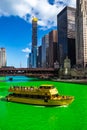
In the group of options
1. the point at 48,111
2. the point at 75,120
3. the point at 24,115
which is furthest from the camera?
the point at 48,111

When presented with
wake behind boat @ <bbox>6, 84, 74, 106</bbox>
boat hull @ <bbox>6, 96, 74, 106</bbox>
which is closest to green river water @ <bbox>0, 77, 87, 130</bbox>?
boat hull @ <bbox>6, 96, 74, 106</bbox>

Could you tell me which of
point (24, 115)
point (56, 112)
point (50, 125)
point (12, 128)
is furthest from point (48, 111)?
point (12, 128)

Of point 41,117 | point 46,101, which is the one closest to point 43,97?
point 46,101

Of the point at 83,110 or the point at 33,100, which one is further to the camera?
the point at 33,100

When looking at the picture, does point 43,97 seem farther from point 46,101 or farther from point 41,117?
point 41,117

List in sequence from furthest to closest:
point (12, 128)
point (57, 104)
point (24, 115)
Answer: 1. point (57, 104)
2. point (24, 115)
3. point (12, 128)

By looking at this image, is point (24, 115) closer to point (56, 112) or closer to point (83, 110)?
point (56, 112)

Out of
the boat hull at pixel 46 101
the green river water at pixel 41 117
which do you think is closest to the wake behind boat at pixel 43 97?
the boat hull at pixel 46 101
